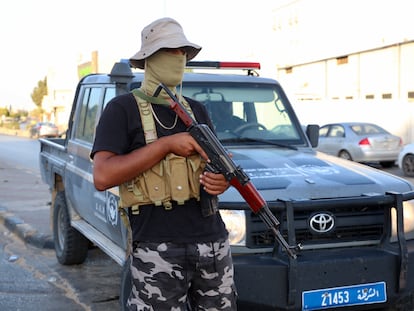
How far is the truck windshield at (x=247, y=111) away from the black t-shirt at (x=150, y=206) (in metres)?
2.16

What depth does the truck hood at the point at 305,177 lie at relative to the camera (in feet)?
11.5

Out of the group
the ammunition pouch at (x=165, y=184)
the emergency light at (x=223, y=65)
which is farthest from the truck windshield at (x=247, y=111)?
the ammunition pouch at (x=165, y=184)

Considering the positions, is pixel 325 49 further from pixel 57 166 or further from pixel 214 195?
pixel 214 195

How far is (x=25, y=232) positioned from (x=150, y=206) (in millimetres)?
5373

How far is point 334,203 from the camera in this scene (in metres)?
3.44

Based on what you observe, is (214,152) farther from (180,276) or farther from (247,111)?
(247,111)

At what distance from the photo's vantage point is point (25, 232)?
736cm

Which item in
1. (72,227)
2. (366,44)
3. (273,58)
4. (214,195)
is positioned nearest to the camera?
(214,195)

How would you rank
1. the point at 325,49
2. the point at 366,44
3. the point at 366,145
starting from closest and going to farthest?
the point at 366,145 < the point at 366,44 < the point at 325,49

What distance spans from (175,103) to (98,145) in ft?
1.17

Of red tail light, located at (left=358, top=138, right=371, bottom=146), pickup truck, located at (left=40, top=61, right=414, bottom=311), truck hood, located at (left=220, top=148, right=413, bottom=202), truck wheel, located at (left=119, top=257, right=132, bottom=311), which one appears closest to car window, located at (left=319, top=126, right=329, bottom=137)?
red tail light, located at (left=358, top=138, right=371, bottom=146)

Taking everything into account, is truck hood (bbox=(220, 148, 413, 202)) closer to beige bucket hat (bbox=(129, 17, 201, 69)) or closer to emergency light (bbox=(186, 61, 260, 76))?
emergency light (bbox=(186, 61, 260, 76))

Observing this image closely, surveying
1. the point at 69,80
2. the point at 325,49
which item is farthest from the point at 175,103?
the point at 69,80

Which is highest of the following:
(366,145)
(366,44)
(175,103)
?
(366,44)
